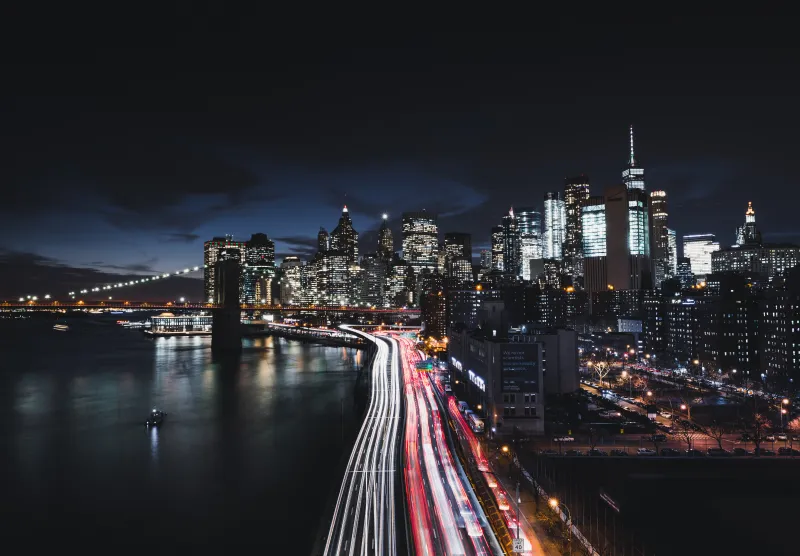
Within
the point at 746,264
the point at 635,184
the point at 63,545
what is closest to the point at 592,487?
the point at 63,545

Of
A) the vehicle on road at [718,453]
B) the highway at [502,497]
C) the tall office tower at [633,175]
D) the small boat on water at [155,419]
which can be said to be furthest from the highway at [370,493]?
the tall office tower at [633,175]

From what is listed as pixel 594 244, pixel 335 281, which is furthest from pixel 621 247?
pixel 335 281

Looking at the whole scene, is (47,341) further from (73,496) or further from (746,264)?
(746,264)

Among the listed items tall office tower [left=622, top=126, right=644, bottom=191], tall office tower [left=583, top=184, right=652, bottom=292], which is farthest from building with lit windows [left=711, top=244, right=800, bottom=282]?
tall office tower [left=622, top=126, right=644, bottom=191]

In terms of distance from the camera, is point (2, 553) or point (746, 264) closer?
point (2, 553)

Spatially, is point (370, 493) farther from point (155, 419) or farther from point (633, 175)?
point (633, 175)

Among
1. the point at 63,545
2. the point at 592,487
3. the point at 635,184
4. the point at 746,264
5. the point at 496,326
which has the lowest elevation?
the point at 63,545
